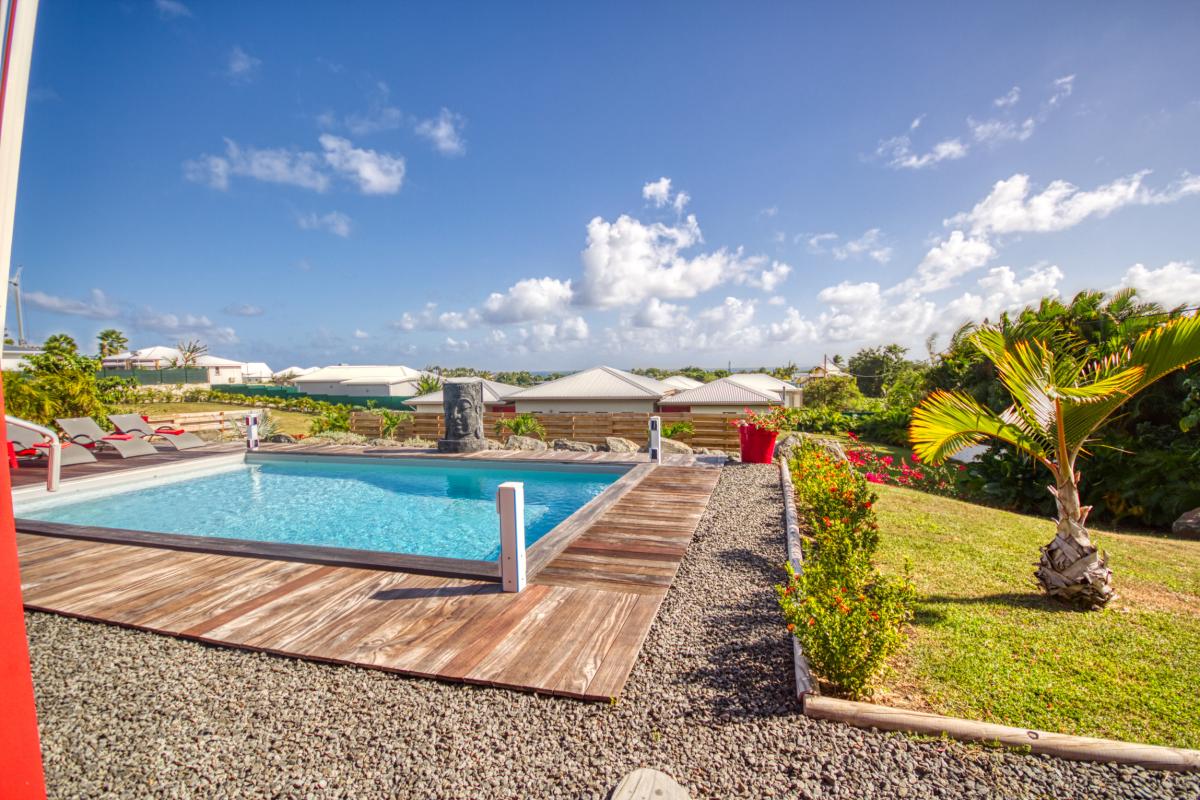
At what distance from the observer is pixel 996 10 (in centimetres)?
826

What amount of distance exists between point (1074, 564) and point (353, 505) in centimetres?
1029

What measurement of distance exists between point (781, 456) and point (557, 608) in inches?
349

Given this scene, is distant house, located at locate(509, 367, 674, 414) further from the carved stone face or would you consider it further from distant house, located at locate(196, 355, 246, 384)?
distant house, located at locate(196, 355, 246, 384)

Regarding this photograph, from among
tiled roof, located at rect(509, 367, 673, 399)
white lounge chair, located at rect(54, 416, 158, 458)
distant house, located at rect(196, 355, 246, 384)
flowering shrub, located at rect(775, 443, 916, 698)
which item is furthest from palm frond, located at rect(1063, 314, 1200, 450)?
distant house, located at rect(196, 355, 246, 384)

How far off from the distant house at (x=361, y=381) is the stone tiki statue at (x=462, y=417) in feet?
139

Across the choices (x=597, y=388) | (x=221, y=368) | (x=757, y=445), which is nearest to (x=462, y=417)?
(x=757, y=445)

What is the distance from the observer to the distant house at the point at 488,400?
923 inches

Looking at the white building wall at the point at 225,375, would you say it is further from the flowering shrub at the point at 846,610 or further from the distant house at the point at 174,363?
the flowering shrub at the point at 846,610

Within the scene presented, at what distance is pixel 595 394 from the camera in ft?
79.1

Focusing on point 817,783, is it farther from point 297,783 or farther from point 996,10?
point 996,10

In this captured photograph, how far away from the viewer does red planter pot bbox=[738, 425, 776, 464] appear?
36.4ft

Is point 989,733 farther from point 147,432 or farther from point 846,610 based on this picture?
point 147,432

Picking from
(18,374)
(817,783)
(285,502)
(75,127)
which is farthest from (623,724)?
(18,374)

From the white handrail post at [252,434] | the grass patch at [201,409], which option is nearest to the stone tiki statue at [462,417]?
the white handrail post at [252,434]
